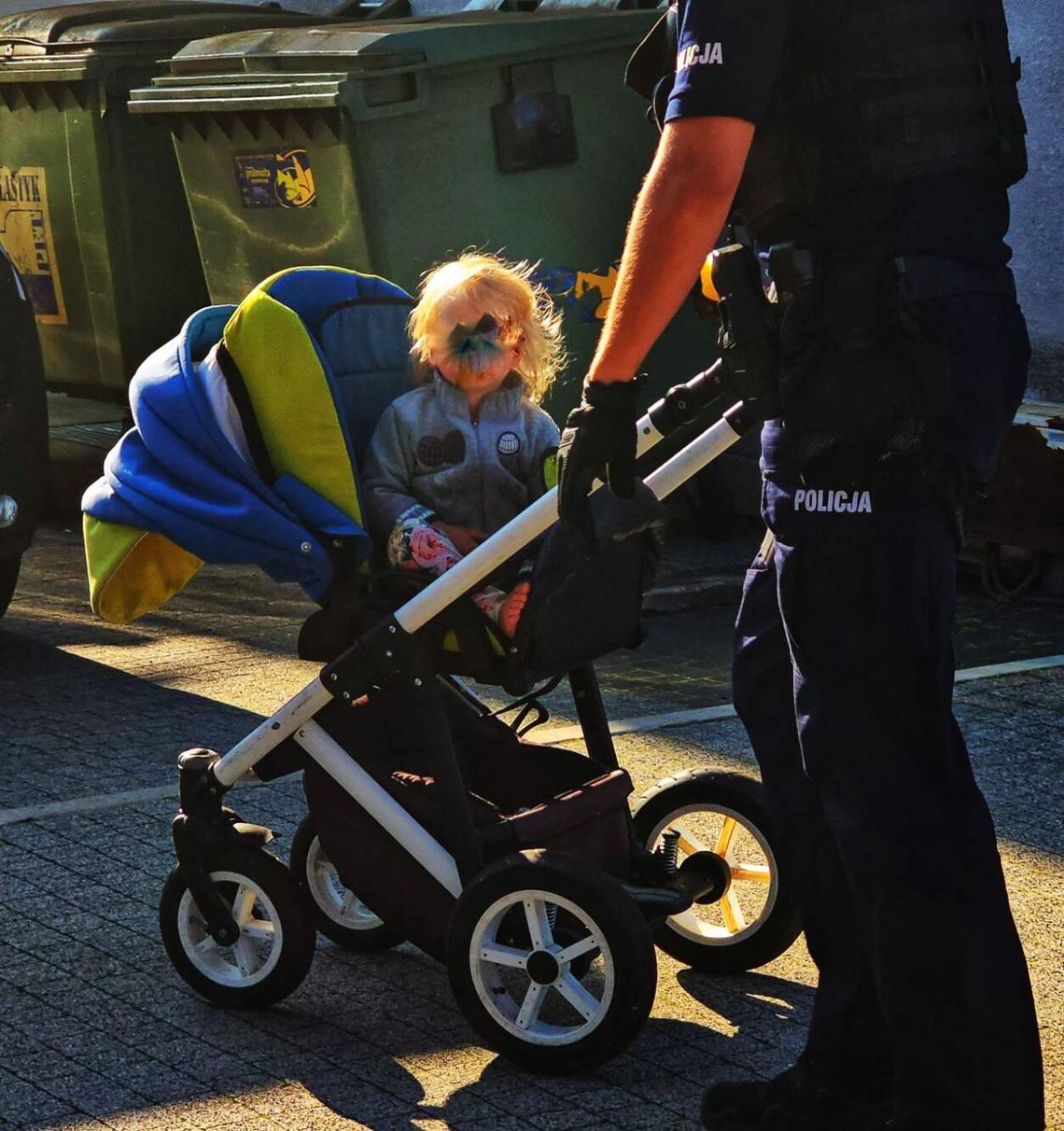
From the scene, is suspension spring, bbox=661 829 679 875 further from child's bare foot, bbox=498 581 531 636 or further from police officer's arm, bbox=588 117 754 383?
police officer's arm, bbox=588 117 754 383

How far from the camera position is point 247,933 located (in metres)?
3.83

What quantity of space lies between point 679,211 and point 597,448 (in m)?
0.35

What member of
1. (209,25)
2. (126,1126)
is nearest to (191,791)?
(126,1126)

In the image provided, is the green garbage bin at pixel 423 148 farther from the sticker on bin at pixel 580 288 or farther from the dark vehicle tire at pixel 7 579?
the dark vehicle tire at pixel 7 579

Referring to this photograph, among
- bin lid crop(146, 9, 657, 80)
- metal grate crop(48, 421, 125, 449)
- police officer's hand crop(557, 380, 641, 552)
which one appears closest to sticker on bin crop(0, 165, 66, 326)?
metal grate crop(48, 421, 125, 449)

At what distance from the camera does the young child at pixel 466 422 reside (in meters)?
3.86

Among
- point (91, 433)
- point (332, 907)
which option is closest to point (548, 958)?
point (332, 907)

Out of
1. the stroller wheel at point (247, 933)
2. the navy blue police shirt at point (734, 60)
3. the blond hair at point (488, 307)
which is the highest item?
the navy blue police shirt at point (734, 60)

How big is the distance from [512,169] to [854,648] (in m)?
5.20

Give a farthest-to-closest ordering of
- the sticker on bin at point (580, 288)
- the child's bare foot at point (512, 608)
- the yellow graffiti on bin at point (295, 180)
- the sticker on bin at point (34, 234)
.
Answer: the sticker on bin at point (34, 234) → the sticker on bin at point (580, 288) → the yellow graffiti on bin at point (295, 180) → the child's bare foot at point (512, 608)

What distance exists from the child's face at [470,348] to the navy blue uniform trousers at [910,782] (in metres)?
0.96

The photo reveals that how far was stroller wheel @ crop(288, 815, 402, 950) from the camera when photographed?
407 cm

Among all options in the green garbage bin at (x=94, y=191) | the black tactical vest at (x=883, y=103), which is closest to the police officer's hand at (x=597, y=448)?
the black tactical vest at (x=883, y=103)

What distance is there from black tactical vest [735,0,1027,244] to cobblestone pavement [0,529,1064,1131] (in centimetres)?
147
